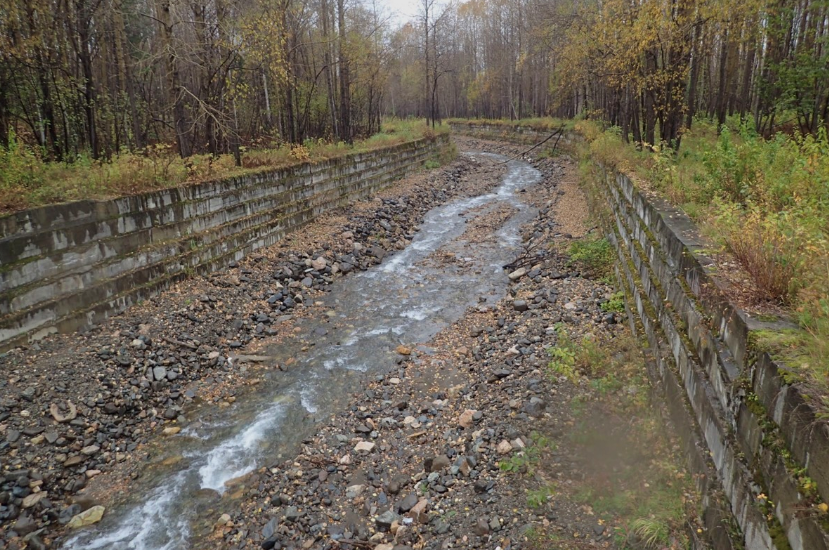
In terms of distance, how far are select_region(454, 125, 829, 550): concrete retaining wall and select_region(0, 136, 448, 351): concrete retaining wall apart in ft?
28.2

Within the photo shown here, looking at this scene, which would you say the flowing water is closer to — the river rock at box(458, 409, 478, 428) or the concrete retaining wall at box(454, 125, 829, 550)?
the river rock at box(458, 409, 478, 428)

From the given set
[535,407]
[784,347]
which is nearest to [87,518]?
[535,407]

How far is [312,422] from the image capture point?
709 cm

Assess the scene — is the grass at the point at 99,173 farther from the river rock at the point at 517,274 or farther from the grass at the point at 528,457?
the grass at the point at 528,457

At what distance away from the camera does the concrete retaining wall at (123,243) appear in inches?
283

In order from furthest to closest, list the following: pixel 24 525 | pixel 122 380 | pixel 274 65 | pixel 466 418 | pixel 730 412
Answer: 1. pixel 274 65
2. pixel 122 380
3. pixel 466 418
4. pixel 24 525
5. pixel 730 412

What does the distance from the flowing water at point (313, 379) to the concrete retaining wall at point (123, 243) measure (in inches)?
107

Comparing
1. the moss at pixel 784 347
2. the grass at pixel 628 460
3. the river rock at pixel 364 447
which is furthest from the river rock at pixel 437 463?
the moss at pixel 784 347

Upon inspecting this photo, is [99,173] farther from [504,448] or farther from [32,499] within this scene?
[504,448]

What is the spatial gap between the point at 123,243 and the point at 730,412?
946 centimetres

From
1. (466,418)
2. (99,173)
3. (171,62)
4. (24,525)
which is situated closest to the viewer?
(24,525)

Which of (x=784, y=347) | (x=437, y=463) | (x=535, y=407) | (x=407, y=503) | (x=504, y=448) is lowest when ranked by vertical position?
(x=407, y=503)

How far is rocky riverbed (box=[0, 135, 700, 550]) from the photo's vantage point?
5.11m

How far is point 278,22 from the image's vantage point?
592 inches
